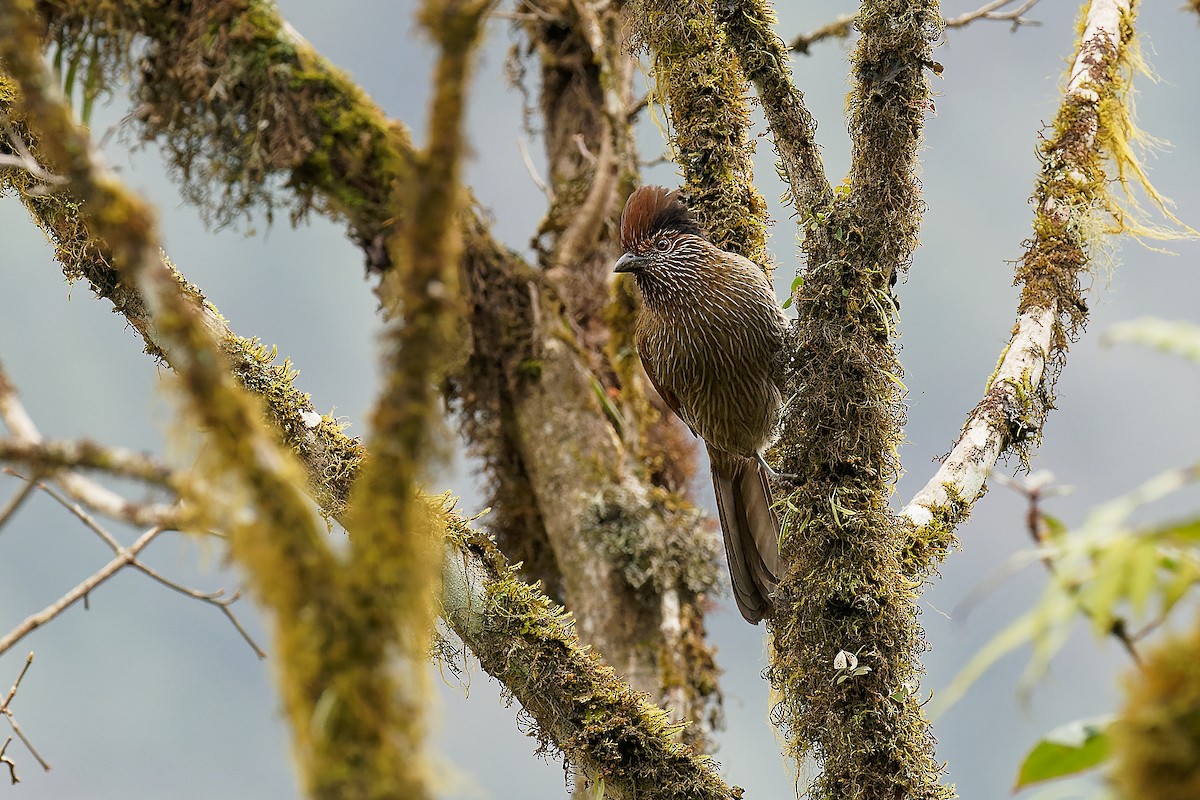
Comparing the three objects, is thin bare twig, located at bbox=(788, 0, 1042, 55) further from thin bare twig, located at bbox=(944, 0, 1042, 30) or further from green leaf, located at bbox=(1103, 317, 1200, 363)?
green leaf, located at bbox=(1103, 317, 1200, 363)

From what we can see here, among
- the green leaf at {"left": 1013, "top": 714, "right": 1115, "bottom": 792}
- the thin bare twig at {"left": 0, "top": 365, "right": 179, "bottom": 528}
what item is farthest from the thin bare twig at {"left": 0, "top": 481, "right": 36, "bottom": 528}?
the green leaf at {"left": 1013, "top": 714, "right": 1115, "bottom": 792}

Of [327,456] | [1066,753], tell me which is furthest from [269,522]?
[327,456]

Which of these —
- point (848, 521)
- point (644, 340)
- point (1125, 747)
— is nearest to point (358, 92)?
point (644, 340)

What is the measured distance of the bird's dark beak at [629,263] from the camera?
4664 millimetres

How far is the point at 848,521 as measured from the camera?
332cm

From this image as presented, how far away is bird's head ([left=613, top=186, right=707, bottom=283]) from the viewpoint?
4.50m

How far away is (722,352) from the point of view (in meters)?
4.50

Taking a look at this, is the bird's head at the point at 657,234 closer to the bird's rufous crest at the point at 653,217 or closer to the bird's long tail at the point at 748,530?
the bird's rufous crest at the point at 653,217

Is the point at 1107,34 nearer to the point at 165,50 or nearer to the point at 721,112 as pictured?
the point at 721,112

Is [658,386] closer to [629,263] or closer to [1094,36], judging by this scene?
[629,263]

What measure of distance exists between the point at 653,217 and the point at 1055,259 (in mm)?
1573

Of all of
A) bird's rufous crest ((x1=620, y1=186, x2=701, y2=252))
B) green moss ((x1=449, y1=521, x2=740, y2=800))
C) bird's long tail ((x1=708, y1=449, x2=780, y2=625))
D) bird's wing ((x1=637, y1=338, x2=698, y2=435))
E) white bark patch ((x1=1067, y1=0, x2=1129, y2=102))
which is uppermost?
white bark patch ((x1=1067, y1=0, x2=1129, y2=102))

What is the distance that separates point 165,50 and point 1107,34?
384 cm

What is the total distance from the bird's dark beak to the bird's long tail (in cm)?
85
